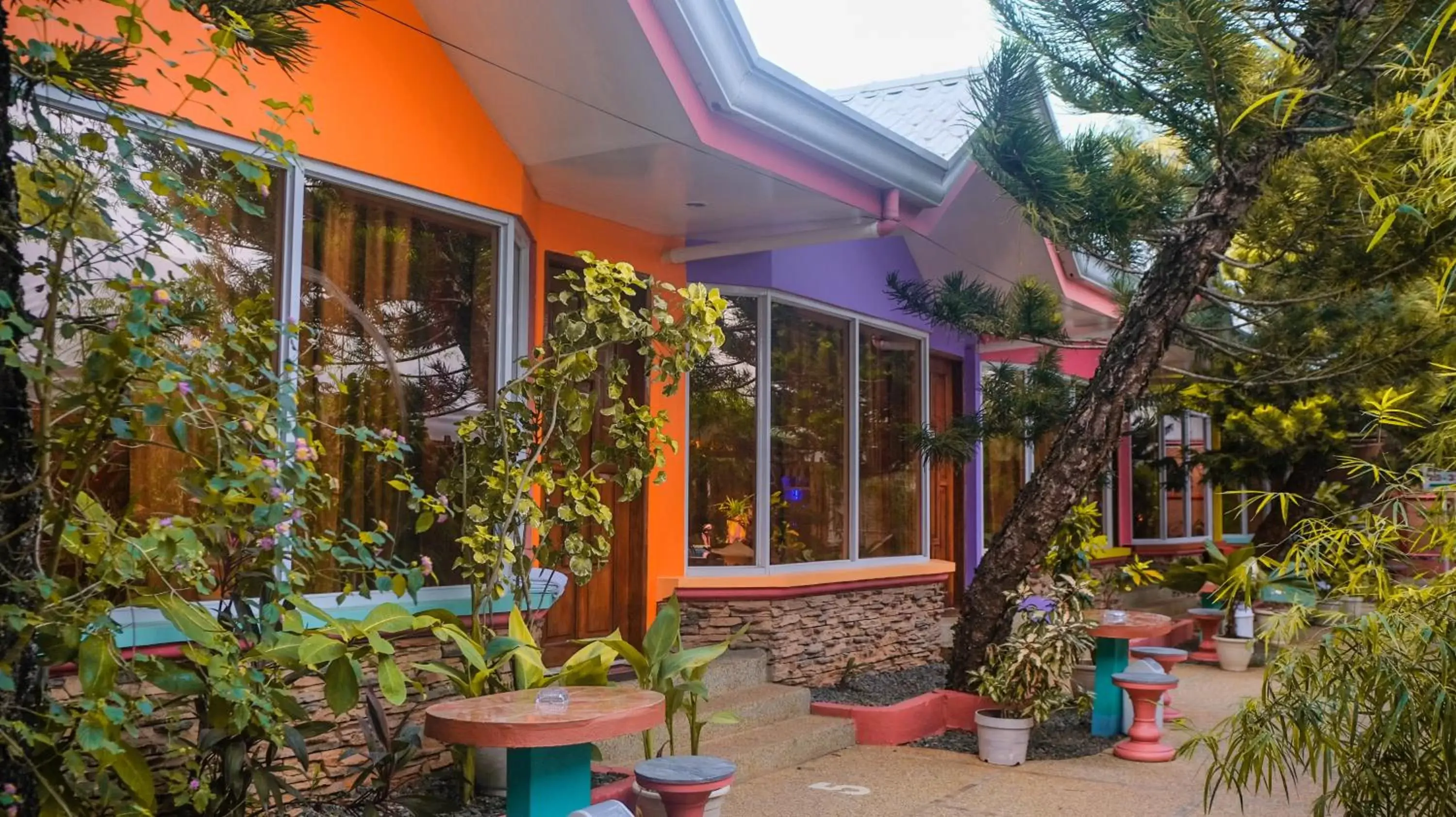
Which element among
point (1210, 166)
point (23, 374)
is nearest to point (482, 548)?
point (23, 374)

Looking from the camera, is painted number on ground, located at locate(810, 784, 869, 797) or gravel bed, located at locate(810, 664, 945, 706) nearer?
painted number on ground, located at locate(810, 784, 869, 797)

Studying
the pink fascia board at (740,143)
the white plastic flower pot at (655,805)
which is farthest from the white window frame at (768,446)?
A: the white plastic flower pot at (655,805)

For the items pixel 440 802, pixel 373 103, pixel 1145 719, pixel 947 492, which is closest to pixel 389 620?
pixel 440 802

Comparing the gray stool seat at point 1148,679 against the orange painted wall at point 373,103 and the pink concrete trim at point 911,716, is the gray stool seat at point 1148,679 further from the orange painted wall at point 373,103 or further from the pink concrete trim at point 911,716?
the orange painted wall at point 373,103

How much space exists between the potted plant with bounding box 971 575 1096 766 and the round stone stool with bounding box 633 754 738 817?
261 centimetres

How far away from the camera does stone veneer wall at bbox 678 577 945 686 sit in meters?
7.20

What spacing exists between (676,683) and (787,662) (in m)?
1.34

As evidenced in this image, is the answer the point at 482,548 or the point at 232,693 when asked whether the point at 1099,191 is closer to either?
the point at 482,548

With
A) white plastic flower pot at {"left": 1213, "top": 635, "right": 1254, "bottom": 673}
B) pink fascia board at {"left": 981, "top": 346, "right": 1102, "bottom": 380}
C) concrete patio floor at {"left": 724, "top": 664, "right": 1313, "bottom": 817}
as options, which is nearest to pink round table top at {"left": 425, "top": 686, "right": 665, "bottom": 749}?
concrete patio floor at {"left": 724, "top": 664, "right": 1313, "bottom": 817}

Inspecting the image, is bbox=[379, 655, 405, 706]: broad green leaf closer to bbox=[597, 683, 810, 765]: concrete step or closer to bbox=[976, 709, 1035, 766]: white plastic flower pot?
bbox=[597, 683, 810, 765]: concrete step

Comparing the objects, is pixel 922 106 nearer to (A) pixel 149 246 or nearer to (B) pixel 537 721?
(B) pixel 537 721

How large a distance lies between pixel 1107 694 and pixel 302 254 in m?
5.24

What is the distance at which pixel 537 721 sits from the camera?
3637mm

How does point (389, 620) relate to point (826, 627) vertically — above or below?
above
